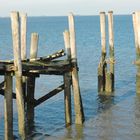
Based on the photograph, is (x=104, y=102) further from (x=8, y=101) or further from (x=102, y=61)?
(x=8, y=101)

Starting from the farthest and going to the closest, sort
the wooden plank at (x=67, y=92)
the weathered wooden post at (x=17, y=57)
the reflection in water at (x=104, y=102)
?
1. the reflection in water at (x=104, y=102)
2. the wooden plank at (x=67, y=92)
3. the weathered wooden post at (x=17, y=57)

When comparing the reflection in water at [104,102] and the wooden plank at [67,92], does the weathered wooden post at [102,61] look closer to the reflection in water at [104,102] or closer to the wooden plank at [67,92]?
the reflection in water at [104,102]

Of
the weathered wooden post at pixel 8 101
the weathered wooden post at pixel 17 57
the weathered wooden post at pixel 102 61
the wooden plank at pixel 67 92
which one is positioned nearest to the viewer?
the weathered wooden post at pixel 17 57

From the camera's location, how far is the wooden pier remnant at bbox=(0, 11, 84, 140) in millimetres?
12953

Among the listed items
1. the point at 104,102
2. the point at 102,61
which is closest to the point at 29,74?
the point at 104,102

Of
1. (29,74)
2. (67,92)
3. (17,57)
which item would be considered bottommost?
(67,92)

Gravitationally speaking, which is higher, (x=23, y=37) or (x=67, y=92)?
(x=23, y=37)

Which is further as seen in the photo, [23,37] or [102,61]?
[102,61]

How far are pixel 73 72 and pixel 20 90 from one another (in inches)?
104

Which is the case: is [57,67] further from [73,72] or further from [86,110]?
[86,110]

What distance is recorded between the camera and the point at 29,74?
15.2m

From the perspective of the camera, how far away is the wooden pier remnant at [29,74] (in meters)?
13.0

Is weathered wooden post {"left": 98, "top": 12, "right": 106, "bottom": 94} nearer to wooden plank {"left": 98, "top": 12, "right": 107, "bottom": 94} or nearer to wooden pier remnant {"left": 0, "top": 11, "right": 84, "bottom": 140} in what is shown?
wooden plank {"left": 98, "top": 12, "right": 107, "bottom": 94}

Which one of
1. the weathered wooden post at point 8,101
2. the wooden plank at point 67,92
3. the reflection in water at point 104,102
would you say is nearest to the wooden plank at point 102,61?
the reflection in water at point 104,102
